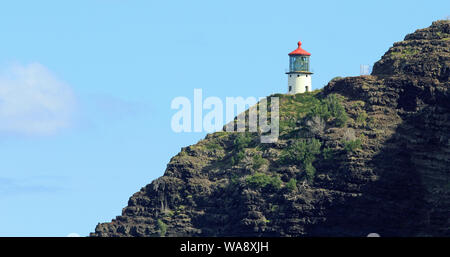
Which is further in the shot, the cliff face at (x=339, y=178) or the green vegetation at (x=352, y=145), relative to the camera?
the green vegetation at (x=352, y=145)

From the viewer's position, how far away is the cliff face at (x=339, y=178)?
183 metres

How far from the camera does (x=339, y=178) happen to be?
611ft

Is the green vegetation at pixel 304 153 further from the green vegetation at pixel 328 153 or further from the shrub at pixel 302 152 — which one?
the green vegetation at pixel 328 153

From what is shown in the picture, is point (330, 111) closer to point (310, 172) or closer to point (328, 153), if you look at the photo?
point (328, 153)

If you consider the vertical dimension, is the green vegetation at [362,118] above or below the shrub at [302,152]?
above

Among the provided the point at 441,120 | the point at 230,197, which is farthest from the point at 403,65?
the point at 230,197

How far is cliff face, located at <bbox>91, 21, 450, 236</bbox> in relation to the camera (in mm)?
182750

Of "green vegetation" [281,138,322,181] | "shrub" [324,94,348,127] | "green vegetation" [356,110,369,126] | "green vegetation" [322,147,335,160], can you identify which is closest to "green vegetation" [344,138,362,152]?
"green vegetation" [322,147,335,160]

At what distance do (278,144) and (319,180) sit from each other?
11565 mm

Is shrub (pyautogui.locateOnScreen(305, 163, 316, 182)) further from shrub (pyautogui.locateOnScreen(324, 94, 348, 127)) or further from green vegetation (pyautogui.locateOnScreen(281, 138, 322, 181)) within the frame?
shrub (pyautogui.locateOnScreen(324, 94, 348, 127))

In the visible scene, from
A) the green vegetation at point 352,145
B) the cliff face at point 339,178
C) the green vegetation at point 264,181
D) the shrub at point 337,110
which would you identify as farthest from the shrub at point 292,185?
the shrub at point 337,110

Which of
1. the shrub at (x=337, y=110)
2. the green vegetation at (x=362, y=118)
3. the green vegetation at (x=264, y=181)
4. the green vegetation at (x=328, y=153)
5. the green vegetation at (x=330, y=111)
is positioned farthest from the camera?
the green vegetation at (x=330, y=111)

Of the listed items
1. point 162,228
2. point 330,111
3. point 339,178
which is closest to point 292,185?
point 339,178
